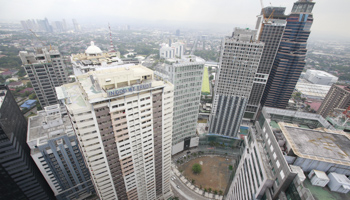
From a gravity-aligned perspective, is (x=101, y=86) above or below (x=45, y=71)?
above

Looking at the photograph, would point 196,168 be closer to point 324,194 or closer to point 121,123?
point 121,123

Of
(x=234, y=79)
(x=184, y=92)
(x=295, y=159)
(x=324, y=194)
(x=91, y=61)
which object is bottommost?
(x=184, y=92)

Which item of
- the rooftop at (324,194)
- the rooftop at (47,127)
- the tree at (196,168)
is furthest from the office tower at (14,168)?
the rooftop at (324,194)

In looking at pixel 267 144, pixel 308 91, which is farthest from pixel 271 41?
pixel 308 91

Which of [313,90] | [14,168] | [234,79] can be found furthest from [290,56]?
[14,168]

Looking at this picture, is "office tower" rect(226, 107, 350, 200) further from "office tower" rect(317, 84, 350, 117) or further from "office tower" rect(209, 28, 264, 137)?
"office tower" rect(317, 84, 350, 117)

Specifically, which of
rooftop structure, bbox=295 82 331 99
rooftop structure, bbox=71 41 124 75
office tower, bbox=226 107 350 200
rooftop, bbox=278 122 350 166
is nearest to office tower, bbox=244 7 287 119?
office tower, bbox=226 107 350 200
